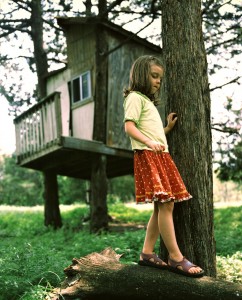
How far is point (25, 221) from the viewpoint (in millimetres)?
17141

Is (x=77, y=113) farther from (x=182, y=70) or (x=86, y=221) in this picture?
(x=182, y=70)

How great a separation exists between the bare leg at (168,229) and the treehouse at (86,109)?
763cm

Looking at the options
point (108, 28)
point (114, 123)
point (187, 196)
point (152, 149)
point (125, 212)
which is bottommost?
point (125, 212)

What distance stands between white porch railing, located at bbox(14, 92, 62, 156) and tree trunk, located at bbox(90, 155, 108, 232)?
75.8 inches

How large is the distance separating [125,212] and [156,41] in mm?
8111

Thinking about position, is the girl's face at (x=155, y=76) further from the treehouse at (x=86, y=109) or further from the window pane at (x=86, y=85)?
the window pane at (x=86, y=85)

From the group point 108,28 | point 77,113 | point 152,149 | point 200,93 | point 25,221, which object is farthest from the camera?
point 25,221

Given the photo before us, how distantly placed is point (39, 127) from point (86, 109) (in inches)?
93.4

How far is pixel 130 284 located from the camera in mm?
4121

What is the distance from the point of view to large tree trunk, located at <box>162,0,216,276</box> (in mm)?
4305

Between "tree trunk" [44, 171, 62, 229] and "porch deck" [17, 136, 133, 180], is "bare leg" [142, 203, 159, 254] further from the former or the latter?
"tree trunk" [44, 171, 62, 229]

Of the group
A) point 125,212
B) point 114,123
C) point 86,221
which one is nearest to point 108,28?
point 114,123

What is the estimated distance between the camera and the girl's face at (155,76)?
435 cm

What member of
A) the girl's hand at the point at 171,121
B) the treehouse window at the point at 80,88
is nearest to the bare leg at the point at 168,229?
the girl's hand at the point at 171,121
